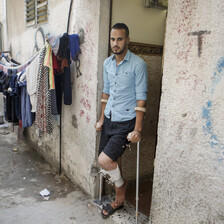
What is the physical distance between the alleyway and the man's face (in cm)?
207

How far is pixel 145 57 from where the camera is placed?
322cm

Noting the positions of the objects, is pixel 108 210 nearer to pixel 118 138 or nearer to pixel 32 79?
pixel 118 138

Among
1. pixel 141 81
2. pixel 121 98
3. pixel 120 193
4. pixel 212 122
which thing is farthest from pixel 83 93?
pixel 212 122

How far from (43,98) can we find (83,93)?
1.98ft

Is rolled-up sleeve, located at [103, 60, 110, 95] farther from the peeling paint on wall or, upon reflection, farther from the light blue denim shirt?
the peeling paint on wall

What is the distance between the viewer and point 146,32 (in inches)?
128

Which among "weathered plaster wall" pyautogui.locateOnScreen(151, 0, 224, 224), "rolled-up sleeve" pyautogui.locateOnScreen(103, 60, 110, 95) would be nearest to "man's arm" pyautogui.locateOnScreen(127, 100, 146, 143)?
"weathered plaster wall" pyautogui.locateOnScreen(151, 0, 224, 224)

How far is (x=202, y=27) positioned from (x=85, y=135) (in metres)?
2.18

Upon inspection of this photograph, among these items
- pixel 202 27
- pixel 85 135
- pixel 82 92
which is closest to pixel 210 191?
pixel 202 27

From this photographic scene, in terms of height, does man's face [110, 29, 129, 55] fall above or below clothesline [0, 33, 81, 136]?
above

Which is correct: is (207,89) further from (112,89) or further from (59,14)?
(59,14)

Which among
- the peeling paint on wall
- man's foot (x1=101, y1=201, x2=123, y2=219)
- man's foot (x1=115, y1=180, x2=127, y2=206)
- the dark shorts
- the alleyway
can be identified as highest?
the peeling paint on wall

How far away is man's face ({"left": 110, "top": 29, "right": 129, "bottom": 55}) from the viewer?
239 cm

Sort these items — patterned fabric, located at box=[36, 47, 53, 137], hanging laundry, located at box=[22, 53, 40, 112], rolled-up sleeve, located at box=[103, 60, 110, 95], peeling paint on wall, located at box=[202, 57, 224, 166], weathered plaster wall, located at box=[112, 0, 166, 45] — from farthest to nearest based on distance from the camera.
A: hanging laundry, located at box=[22, 53, 40, 112], patterned fabric, located at box=[36, 47, 53, 137], weathered plaster wall, located at box=[112, 0, 166, 45], rolled-up sleeve, located at box=[103, 60, 110, 95], peeling paint on wall, located at box=[202, 57, 224, 166]
